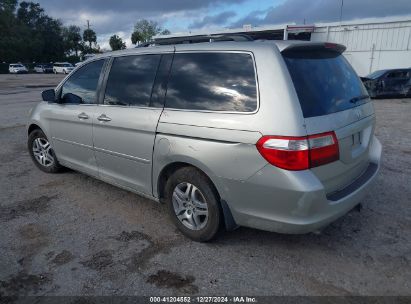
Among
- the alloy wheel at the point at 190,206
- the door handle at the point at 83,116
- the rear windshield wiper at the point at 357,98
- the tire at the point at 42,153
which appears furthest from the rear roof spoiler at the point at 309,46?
the tire at the point at 42,153

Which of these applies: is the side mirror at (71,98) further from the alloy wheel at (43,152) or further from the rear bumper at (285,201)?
the rear bumper at (285,201)

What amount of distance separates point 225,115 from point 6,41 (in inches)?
2696

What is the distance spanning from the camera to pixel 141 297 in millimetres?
2713

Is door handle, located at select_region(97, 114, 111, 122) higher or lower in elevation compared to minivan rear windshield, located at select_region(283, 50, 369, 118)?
lower

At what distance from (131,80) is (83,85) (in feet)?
3.28

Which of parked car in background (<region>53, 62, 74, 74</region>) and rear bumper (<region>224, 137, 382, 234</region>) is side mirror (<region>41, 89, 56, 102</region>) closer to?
rear bumper (<region>224, 137, 382, 234</region>)

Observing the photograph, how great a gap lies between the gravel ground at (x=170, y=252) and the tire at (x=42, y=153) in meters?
0.75

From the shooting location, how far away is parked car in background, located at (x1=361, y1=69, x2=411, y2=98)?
1656 cm

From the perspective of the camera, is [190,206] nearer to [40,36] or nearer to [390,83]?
[390,83]

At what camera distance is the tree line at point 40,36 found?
2414 inches

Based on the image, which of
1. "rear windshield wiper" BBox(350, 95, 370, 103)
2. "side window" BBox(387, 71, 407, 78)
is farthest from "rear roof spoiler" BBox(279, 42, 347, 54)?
"side window" BBox(387, 71, 407, 78)

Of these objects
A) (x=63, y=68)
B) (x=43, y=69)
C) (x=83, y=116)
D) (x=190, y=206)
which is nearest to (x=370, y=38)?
(x=83, y=116)

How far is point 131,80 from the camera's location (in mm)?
3926

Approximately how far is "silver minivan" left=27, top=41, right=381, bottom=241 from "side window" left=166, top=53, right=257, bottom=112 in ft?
0.03
